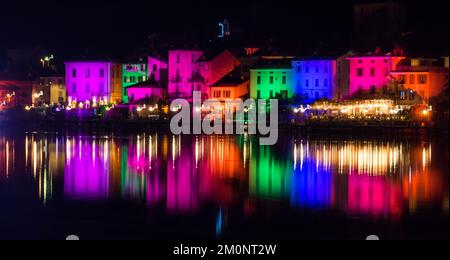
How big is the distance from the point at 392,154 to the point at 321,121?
13098mm

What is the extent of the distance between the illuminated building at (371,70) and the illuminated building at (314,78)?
130 cm

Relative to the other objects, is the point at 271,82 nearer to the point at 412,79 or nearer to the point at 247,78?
the point at 247,78

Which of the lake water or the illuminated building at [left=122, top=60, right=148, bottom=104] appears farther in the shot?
the illuminated building at [left=122, top=60, right=148, bottom=104]

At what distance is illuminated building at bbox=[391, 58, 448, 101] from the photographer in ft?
159

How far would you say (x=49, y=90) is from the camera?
63094 millimetres

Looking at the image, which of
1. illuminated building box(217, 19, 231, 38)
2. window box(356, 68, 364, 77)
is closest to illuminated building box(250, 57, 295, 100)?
window box(356, 68, 364, 77)

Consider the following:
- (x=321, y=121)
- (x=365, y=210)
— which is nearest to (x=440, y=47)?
(x=321, y=121)

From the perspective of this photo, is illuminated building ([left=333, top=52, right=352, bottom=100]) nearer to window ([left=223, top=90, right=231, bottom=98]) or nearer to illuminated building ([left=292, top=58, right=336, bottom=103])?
illuminated building ([left=292, top=58, right=336, bottom=103])

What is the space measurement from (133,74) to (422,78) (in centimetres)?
1871

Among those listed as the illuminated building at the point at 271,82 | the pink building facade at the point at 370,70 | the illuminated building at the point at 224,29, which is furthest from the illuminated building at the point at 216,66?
the illuminated building at the point at 224,29

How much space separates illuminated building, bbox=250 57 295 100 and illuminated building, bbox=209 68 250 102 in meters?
0.74

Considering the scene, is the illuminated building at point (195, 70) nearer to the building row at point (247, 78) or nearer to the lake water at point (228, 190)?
the building row at point (247, 78)

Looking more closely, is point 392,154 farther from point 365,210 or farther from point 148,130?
point 148,130

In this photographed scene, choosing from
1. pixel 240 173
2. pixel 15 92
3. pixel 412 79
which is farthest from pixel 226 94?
pixel 240 173
